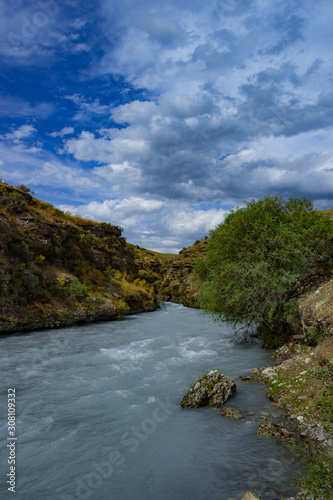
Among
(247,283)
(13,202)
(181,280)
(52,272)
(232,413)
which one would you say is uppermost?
(13,202)

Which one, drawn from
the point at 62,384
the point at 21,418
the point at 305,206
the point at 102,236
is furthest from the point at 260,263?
the point at 102,236

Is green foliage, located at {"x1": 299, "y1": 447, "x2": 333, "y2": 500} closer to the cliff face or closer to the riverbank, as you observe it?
the riverbank

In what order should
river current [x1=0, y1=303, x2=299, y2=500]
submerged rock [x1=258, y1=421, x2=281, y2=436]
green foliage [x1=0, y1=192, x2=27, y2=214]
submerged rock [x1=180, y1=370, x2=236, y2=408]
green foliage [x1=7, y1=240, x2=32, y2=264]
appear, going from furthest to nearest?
green foliage [x1=0, y1=192, x2=27, y2=214], green foliage [x1=7, y1=240, x2=32, y2=264], submerged rock [x1=180, y1=370, x2=236, y2=408], submerged rock [x1=258, y1=421, x2=281, y2=436], river current [x1=0, y1=303, x2=299, y2=500]

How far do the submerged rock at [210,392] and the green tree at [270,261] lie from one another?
651cm

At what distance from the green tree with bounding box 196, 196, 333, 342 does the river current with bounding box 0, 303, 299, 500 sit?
344cm

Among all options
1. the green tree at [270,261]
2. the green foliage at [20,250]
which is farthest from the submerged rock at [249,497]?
the green foliage at [20,250]

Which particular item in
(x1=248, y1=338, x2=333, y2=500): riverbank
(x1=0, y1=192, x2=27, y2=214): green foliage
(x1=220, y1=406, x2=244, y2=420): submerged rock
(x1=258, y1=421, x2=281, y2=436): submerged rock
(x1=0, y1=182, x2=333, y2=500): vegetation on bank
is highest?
(x1=0, y1=192, x2=27, y2=214): green foliage

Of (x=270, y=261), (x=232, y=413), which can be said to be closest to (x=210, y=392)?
(x=232, y=413)

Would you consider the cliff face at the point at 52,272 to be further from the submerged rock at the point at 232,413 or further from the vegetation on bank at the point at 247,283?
the submerged rock at the point at 232,413

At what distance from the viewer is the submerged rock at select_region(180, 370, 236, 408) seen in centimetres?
926

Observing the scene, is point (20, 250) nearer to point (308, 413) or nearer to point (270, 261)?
point (270, 261)

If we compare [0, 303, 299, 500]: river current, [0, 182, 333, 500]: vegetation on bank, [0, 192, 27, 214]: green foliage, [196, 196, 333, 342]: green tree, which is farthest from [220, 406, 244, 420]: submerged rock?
[0, 192, 27, 214]: green foliage

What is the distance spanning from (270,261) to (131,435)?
40.8ft

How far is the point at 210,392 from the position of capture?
9.59 m
